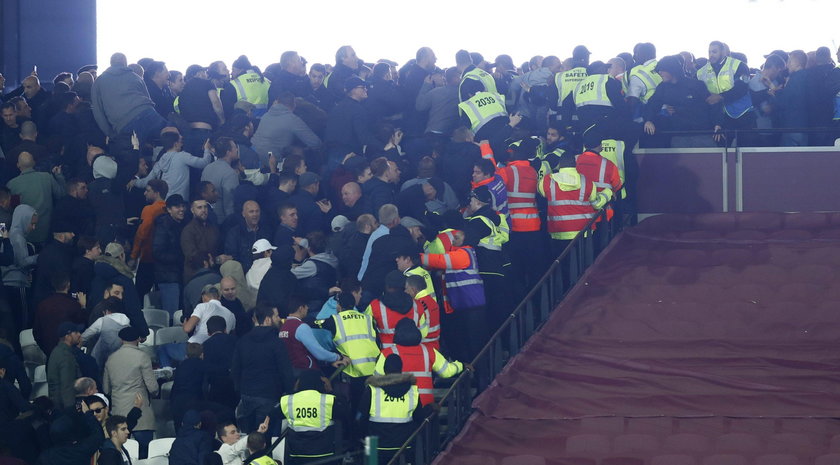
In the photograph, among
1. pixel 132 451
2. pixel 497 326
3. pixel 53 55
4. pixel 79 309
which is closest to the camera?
pixel 132 451

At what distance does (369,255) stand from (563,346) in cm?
216

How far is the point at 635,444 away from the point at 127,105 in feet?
26.3

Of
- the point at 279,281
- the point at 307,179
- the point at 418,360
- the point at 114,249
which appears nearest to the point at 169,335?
the point at 114,249

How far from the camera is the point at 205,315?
1348 cm

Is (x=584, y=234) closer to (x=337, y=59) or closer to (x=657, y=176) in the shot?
(x=657, y=176)

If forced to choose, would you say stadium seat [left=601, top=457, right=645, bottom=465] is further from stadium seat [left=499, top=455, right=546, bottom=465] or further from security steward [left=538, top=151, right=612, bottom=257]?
security steward [left=538, top=151, right=612, bottom=257]

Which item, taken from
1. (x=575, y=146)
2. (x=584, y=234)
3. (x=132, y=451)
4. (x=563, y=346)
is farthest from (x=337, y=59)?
(x=132, y=451)

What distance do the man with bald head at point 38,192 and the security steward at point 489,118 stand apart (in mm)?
4814

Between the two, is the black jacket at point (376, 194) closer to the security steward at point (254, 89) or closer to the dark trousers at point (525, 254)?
the dark trousers at point (525, 254)

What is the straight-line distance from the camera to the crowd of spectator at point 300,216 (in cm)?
1256

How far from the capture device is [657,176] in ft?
58.0

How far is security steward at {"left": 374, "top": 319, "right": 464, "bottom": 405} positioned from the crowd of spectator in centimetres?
2

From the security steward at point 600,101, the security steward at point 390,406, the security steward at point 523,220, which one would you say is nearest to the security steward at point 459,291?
the security steward at point 523,220

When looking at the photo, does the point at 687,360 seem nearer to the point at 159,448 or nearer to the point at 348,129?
the point at 159,448
